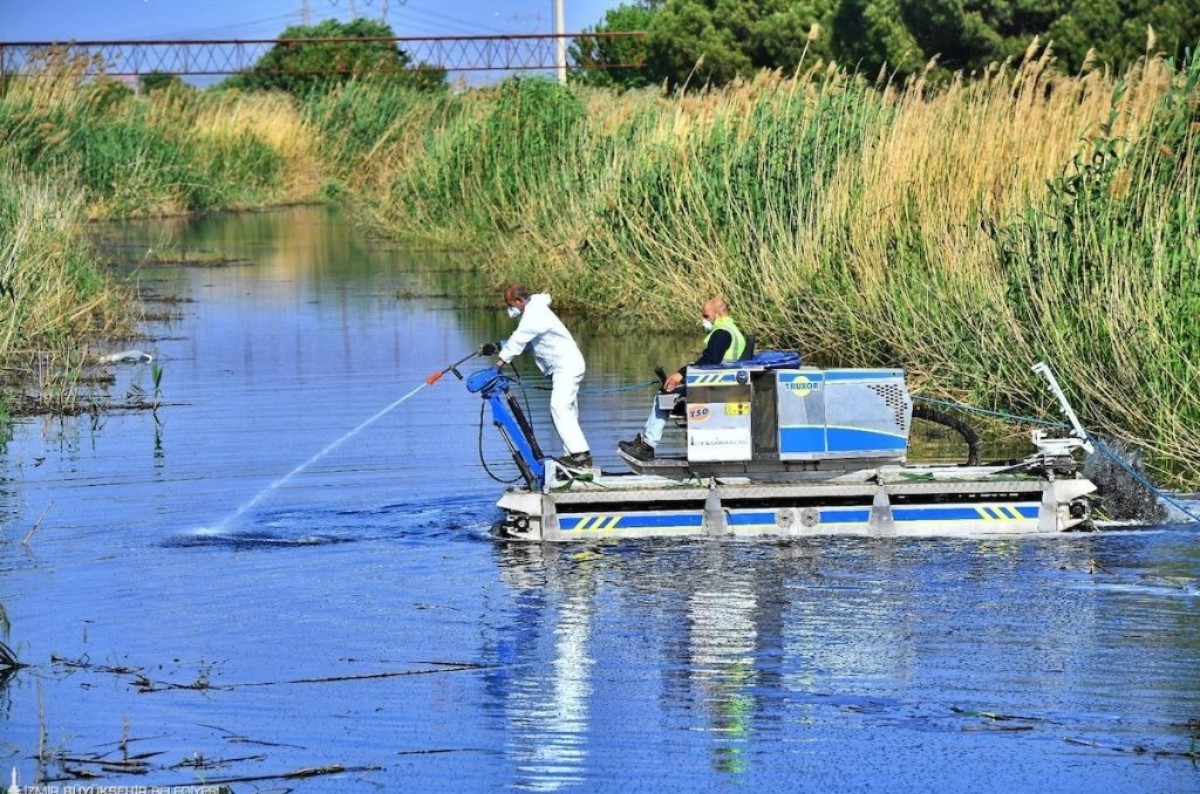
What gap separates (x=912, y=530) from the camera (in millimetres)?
12898

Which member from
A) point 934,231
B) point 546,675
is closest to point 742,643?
point 546,675

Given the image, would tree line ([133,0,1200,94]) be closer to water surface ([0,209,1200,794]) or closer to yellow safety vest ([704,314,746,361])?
yellow safety vest ([704,314,746,361])

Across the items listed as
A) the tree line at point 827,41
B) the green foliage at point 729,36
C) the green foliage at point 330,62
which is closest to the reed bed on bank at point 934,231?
the tree line at point 827,41

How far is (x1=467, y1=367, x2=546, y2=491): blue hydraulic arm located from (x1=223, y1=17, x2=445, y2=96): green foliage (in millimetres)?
54410

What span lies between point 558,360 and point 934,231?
522 centimetres

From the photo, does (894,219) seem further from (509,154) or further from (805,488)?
(509,154)

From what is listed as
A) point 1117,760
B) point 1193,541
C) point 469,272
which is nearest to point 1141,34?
point 469,272

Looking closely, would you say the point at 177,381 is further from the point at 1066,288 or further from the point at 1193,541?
the point at 1193,541

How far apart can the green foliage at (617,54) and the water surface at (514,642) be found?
40515 mm

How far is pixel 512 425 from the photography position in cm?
1348

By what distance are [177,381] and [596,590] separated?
35.0 feet

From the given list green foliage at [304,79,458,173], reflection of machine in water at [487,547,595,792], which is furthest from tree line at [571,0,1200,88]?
reflection of machine in water at [487,547,595,792]

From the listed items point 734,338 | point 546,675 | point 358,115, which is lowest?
point 546,675

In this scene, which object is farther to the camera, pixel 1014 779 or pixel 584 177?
pixel 584 177
